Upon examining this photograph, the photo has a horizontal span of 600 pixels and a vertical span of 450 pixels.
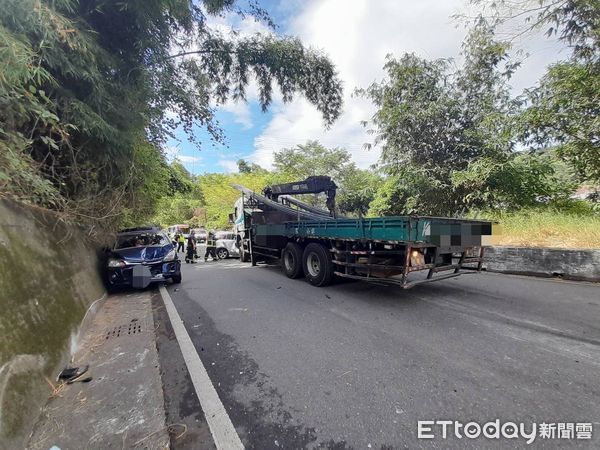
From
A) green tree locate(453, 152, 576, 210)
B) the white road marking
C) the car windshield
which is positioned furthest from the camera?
green tree locate(453, 152, 576, 210)

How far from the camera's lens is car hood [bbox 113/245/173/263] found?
621cm

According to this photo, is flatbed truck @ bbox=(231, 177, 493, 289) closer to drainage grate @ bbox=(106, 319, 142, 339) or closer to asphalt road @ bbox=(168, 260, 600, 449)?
asphalt road @ bbox=(168, 260, 600, 449)

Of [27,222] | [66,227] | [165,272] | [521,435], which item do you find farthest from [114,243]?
[521,435]

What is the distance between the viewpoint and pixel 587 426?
1.92 metres

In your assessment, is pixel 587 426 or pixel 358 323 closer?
pixel 587 426

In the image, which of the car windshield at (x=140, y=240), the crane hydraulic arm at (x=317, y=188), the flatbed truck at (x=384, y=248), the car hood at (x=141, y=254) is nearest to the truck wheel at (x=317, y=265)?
the flatbed truck at (x=384, y=248)

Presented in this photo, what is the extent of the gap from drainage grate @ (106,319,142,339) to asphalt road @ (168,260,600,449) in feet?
2.31

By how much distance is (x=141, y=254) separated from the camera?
640cm

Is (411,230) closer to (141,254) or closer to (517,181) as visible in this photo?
(141,254)

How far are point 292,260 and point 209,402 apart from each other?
509 centimetres

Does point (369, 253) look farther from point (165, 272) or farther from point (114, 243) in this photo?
point (114, 243)

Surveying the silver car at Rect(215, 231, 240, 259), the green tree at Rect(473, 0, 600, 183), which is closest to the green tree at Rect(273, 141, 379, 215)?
the silver car at Rect(215, 231, 240, 259)

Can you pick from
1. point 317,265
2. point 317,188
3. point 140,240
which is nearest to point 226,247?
point 317,188

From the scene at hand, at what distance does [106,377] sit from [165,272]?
413cm
